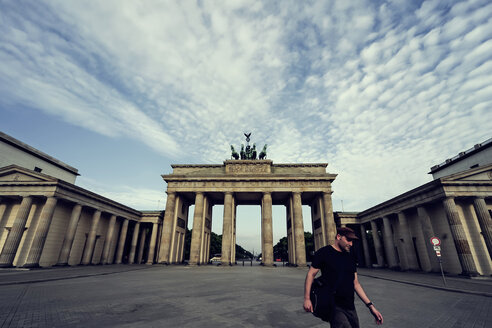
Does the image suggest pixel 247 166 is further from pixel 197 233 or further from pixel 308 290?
pixel 308 290

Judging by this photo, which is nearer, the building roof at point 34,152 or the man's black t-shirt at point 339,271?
the man's black t-shirt at point 339,271

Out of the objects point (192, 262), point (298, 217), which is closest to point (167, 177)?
point (192, 262)

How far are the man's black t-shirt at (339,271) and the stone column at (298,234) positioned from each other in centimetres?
3041

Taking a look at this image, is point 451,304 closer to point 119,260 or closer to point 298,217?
point 298,217

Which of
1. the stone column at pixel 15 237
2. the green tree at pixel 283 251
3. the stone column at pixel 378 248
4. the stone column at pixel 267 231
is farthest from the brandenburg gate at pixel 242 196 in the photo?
the green tree at pixel 283 251

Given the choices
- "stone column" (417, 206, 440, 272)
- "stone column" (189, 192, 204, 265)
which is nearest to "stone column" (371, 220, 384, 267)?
"stone column" (417, 206, 440, 272)

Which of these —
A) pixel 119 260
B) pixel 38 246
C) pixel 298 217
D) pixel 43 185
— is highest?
pixel 43 185

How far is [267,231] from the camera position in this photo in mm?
32188

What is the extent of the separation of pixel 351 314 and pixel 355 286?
608 mm

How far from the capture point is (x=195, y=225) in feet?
109

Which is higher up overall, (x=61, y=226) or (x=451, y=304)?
(x=61, y=226)

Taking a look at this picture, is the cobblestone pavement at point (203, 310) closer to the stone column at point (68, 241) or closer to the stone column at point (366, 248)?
the stone column at point (68, 241)

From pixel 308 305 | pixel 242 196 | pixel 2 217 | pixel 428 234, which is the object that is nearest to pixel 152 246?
pixel 242 196

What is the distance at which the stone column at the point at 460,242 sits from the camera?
19.1m
